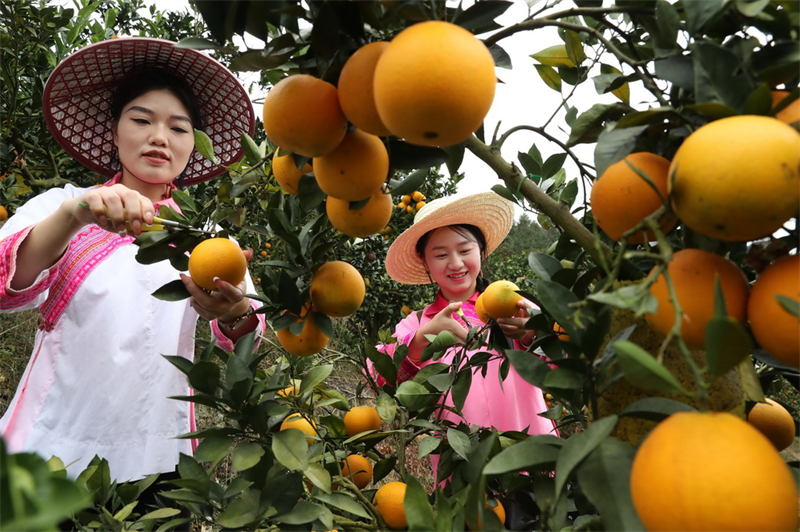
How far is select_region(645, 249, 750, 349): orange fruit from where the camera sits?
393 mm

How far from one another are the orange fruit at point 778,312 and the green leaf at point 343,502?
570 mm

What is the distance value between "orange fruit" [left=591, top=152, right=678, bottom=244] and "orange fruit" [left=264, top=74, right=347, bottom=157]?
26 cm

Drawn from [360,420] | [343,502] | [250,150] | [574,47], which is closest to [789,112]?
[574,47]

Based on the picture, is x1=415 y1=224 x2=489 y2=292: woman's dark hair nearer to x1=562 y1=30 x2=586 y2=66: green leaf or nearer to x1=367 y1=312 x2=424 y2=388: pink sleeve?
x1=367 y1=312 x2=424 y2=388: pink sleeve

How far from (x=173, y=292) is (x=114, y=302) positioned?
569 mm

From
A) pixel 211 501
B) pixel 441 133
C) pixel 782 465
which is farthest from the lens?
pixel 211 501

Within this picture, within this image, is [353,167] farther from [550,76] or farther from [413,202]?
[413,202]

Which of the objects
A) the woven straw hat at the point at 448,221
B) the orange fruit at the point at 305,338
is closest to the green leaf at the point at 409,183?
the orange fruit at the point at 305,338

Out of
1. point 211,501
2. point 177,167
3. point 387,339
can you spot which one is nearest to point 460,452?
point 211,501

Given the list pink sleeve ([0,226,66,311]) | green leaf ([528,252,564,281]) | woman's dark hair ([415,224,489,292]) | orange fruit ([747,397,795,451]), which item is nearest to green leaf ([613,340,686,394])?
green leaf ([528,252,564,281])

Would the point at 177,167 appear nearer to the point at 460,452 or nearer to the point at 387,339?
the point at 387,339

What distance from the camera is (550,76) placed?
91cm

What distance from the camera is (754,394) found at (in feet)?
1.76

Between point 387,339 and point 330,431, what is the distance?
47cm
